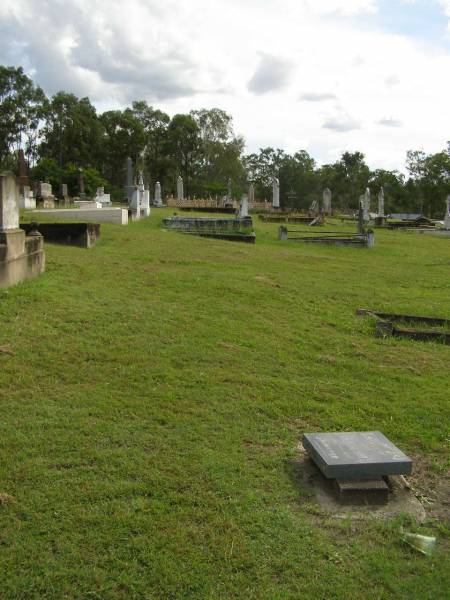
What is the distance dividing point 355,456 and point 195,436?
1.20 m

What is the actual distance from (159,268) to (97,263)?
1.18 meters

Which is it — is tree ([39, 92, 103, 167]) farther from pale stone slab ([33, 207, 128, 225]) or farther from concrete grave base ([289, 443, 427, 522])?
concrete grave base ([289, 443, 427, 522])

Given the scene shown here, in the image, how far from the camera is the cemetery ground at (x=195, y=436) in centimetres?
276

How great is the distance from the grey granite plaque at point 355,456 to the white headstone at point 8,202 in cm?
537

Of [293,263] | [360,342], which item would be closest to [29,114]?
[293,263]

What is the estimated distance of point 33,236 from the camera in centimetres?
839

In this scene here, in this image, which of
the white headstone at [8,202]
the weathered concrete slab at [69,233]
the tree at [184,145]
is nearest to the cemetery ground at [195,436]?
the white headstone at [8,202]

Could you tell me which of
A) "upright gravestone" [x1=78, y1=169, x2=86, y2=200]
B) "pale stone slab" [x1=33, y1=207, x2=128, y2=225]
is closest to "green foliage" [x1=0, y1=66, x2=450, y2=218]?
"upright gravestone" [x1=78, y1=169, x2=86, y2=200]

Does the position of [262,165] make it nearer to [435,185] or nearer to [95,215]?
[435,185]

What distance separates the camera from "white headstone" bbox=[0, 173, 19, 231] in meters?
7.27

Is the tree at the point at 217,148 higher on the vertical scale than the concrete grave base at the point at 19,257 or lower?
higher

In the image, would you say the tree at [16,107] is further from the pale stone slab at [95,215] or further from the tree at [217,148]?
the pale stone slab at [95,215]

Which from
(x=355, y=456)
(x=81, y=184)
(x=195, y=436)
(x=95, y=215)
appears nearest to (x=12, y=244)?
(x=195, y=436)

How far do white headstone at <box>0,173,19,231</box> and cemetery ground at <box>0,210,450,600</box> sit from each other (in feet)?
3.05
